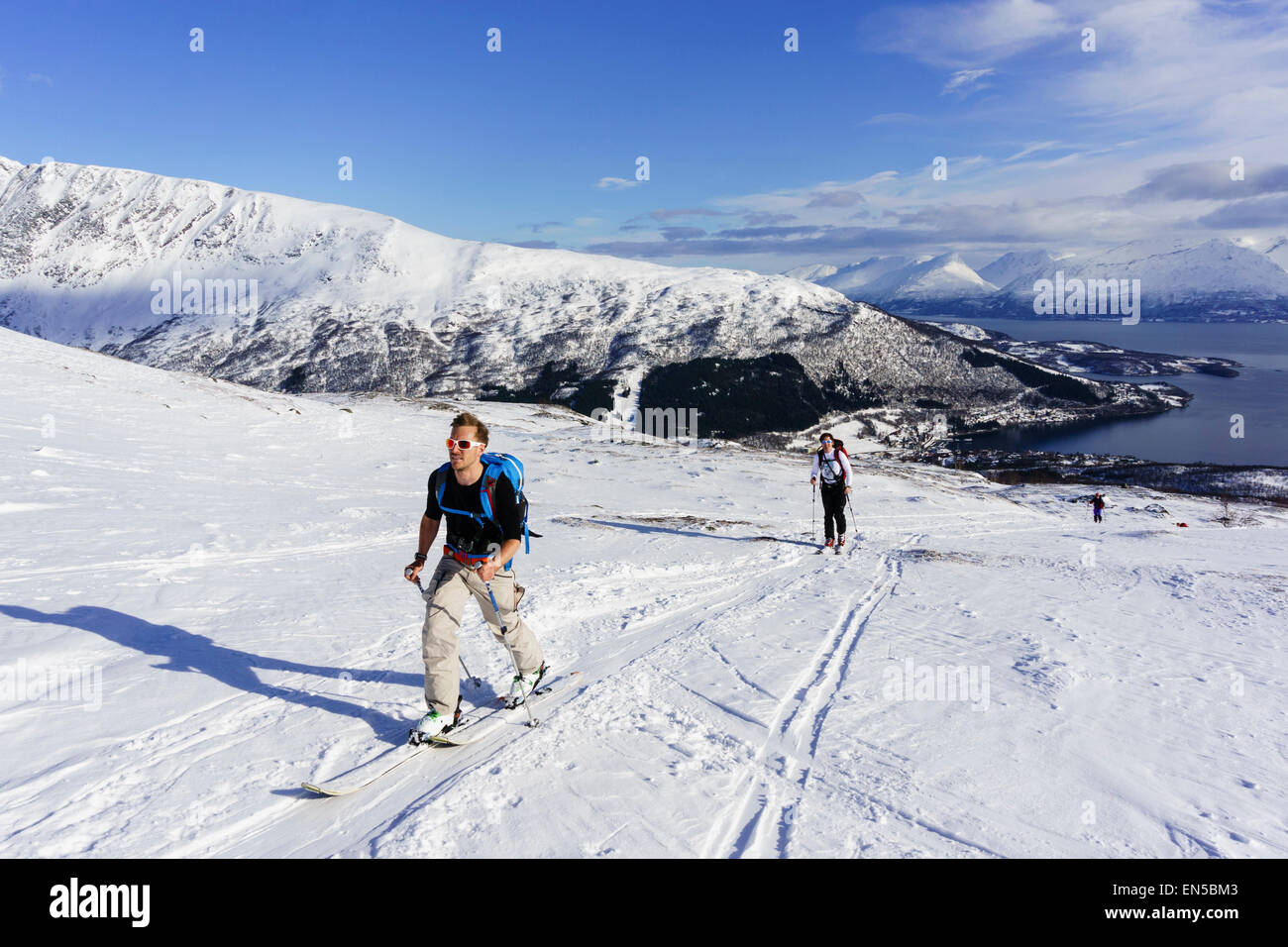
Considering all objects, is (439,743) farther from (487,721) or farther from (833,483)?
(833,483)

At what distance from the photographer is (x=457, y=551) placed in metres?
6.11

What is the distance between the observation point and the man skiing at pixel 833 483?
17.0 meters

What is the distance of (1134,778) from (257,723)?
769cm

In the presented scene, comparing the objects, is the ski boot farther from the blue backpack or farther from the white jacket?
the white jacket

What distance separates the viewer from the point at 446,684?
6008 mm

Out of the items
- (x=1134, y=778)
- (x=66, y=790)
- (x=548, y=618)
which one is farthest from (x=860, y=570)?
(x=66, y=790)

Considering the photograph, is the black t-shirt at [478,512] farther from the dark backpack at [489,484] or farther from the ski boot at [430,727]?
the ski boot at [430,727]

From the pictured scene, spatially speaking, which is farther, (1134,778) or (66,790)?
(1134,778)

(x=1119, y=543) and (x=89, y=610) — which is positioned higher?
(x=89, y=610)

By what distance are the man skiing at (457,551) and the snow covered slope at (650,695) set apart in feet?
2.09

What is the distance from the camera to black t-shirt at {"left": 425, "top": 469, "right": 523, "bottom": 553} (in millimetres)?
5980

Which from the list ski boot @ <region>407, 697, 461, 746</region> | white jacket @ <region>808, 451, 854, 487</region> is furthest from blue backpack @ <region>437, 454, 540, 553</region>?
white jacket @ <region>808, 451, 854, 487</region>

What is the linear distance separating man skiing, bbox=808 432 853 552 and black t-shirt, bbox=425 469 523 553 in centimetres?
1233
